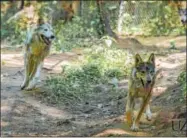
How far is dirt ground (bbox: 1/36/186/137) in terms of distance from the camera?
277 inches

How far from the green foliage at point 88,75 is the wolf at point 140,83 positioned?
3413mm

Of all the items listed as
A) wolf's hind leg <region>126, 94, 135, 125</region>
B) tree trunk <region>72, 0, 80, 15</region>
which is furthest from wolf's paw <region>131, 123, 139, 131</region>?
tree trunk <region>72, 0, 80, 15</region>

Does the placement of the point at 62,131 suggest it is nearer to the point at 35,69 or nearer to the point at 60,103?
the point at 60,103

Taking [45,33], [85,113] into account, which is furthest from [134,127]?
[45,33]

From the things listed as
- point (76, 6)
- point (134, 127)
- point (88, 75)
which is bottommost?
point (76, 6)

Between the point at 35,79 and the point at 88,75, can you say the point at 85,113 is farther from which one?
the point at 88,75

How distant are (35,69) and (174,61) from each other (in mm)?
5057

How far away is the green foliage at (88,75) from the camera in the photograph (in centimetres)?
1059

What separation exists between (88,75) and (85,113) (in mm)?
2744

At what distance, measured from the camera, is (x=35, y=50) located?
34.9 ft

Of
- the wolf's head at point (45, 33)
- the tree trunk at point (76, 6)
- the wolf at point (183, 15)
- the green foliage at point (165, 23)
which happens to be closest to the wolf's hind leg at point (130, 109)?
the wolf's head at point (45, 33)

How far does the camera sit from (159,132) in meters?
6.48

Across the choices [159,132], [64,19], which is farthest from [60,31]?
[159,132]

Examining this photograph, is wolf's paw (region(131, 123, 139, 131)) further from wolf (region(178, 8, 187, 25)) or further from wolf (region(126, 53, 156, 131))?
wolf (region(178, 8, 187, 25))
